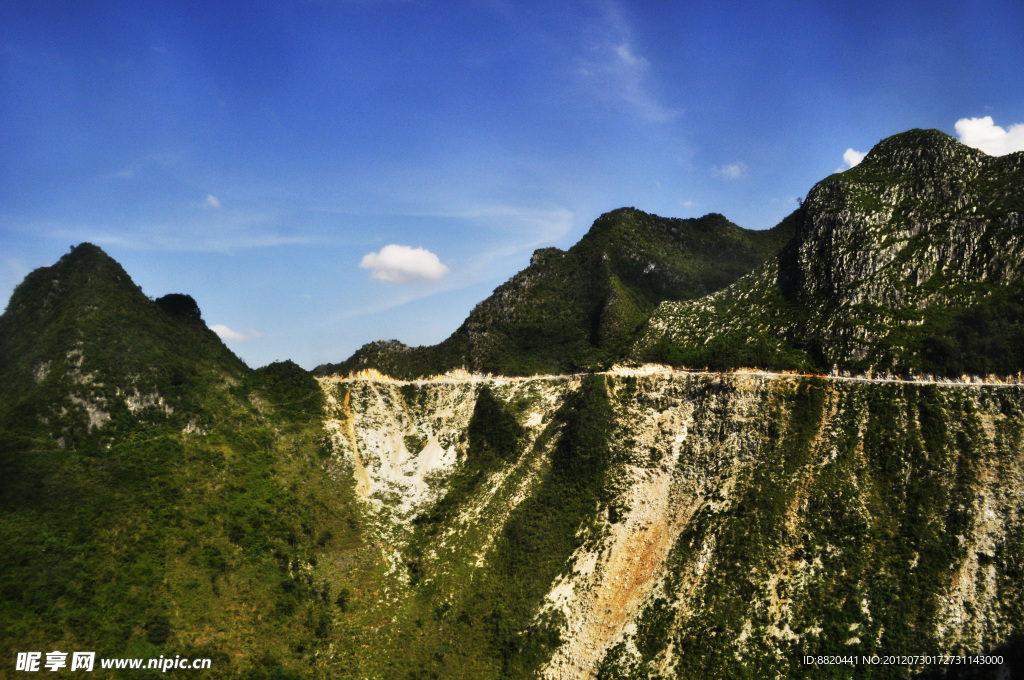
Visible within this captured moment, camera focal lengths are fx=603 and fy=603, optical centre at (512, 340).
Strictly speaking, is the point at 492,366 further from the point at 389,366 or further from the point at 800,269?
the point at 800,269

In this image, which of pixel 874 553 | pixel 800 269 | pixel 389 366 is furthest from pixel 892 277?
pixel 389 366

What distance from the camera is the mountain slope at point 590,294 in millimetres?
92750

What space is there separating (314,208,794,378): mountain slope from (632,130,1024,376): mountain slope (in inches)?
496

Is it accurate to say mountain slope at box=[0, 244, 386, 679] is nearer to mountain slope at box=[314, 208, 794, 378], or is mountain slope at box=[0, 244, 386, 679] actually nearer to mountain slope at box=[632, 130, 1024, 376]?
mountain slope at box=[314, 208, 794, 378]

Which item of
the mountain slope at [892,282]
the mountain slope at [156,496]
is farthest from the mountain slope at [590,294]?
the mountain slope at [156,496]

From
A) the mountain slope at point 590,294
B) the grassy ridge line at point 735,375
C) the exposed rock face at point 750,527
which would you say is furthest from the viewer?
the mountain slope at point 590,294

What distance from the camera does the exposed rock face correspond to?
50.4 m

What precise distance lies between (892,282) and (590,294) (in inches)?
1794

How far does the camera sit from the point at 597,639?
57.5m

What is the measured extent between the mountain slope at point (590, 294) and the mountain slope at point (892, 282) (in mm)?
12586

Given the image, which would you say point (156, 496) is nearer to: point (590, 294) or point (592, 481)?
point (592, 481)

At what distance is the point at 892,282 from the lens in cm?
7081

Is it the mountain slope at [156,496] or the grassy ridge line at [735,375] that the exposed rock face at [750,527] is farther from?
the mountain slope at [156,496]

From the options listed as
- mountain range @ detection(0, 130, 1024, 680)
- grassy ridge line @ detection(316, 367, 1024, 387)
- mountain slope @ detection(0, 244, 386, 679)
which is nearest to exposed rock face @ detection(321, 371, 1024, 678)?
mountain range @ detection(0, 130, 1024, 680)
